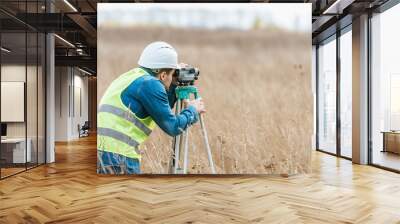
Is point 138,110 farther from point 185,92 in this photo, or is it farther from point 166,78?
point 185,92

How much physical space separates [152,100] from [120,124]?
2.24 feet

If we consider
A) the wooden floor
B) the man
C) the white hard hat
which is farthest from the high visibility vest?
the wooden floor

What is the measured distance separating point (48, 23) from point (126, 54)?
2030 mm

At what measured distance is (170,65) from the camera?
20.6 ft

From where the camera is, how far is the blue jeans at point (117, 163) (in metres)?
6.43

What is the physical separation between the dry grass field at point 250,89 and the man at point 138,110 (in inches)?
12.4

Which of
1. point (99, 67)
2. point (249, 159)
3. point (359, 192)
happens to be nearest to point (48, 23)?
point (99, 67)

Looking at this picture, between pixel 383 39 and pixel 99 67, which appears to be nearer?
pixel 99 67

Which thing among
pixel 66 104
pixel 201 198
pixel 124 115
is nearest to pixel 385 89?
pixel 201 198

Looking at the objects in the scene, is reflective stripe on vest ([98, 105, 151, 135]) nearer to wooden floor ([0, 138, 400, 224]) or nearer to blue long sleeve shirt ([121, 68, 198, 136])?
blue long sleeve shirt ([121, 68, 198, 136])

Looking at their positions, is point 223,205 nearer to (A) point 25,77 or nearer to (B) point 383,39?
(A) point 25,77

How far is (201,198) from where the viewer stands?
15.9 ft

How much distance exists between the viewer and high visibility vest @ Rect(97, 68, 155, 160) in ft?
20.1

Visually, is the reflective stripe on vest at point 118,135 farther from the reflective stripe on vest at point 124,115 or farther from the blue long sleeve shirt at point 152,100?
the blue long sleeve shirt at point 152,100
